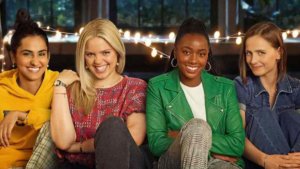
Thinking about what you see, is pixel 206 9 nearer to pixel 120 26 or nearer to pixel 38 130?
pixel 120 26

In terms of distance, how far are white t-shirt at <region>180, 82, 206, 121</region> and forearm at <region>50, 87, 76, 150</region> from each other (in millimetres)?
489

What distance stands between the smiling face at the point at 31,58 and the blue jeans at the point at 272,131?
0.91m

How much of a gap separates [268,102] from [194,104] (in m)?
0.38

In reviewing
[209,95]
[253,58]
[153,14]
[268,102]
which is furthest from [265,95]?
[153,14]

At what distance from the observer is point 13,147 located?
8.30 ft

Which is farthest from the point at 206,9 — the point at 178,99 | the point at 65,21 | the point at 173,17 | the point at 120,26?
the point at 178,99

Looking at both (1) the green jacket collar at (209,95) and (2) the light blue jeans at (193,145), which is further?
(1) the green jacket collar at (209,95)

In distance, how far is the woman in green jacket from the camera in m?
2.36

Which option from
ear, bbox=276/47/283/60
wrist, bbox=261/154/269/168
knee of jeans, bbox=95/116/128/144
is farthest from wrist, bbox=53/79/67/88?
ear, bbox=276/47/283/60

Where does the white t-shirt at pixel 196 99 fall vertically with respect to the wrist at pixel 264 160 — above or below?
above

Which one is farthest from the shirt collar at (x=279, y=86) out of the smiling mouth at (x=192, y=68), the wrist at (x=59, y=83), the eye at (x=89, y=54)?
the wrist at (x=59, y=83)

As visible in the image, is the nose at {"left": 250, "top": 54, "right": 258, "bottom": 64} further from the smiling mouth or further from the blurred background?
the blurred background

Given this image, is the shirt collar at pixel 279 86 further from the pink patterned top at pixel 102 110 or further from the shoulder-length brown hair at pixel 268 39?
the pink patterned top at pixel 102 110

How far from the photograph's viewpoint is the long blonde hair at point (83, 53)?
2438 millimetres
